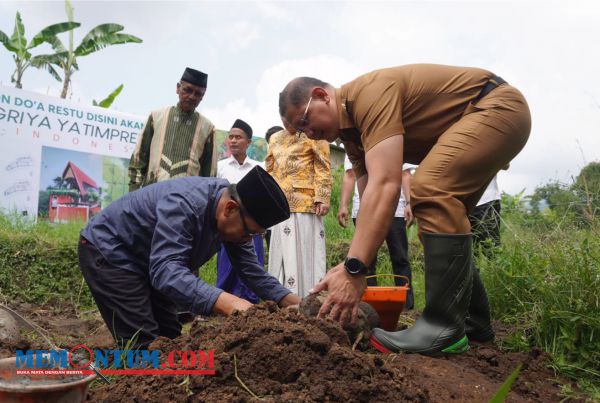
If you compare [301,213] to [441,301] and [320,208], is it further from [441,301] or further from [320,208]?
[441,301]

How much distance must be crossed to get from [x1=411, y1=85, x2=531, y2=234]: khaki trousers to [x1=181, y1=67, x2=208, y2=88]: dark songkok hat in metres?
2.88

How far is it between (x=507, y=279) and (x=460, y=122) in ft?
4.65

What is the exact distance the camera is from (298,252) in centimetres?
495

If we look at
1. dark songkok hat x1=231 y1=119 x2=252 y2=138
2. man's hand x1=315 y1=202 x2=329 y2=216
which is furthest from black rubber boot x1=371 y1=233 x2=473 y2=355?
dark songkok hat x1=231 y1=119 x2=252 y2=138

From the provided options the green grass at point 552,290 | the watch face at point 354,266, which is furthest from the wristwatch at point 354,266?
the green grass at point 552,290

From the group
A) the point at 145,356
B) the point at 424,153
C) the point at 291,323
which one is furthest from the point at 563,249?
the point at 145,356

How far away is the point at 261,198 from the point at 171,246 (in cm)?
49

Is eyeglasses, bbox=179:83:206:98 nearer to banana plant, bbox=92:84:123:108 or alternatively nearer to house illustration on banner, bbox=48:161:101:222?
house illustration on banner, bbox=48:161:101:222

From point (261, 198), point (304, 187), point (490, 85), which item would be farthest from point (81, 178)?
point (490, 85)

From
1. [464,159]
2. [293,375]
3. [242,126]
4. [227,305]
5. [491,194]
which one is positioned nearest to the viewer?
[293,375]

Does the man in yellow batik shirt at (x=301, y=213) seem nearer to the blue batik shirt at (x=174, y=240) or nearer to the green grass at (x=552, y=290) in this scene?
the green grass at (x=552, y=290)

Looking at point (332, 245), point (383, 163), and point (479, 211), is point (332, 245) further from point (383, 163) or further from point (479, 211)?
point (383, 163)

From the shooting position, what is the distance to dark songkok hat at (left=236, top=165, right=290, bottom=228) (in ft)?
8.80

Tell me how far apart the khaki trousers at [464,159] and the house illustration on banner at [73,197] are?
6.38 metres
